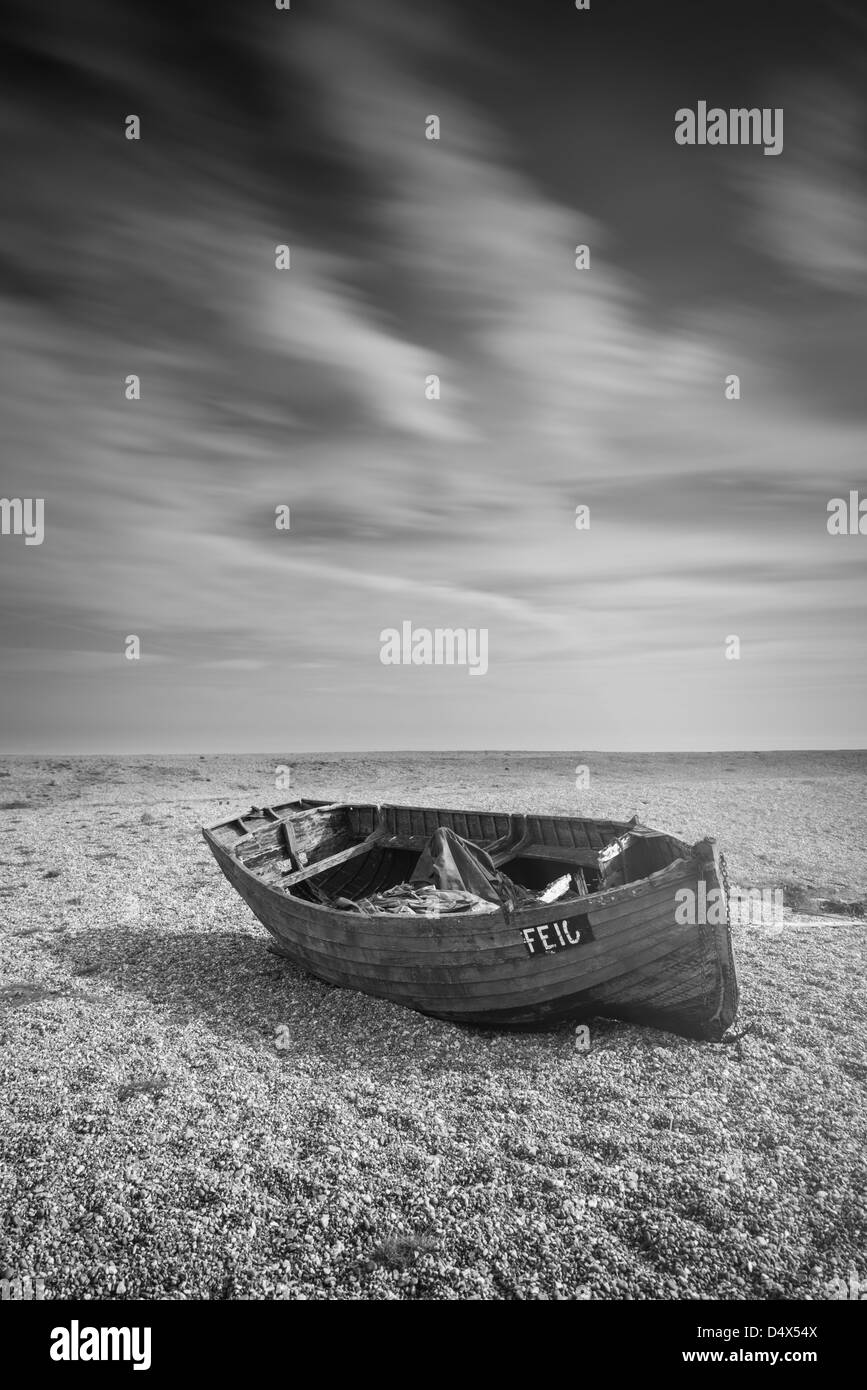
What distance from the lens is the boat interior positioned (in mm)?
13062

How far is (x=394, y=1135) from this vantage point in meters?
7.48

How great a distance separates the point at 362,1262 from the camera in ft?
19.0

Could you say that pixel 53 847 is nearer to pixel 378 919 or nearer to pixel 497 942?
pixel 378 919

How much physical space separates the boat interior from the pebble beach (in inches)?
63.9

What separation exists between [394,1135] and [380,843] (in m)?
7.84

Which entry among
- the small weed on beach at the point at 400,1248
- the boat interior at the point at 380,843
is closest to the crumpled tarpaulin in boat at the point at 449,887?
the boat interior at the point at 380,843

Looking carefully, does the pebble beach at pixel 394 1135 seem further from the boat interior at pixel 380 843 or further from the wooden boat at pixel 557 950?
the boat interior at pixel 380 843

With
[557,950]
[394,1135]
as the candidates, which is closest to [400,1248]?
[394,1135]

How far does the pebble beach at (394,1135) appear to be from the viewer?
5770mm

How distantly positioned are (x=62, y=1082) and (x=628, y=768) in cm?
4196

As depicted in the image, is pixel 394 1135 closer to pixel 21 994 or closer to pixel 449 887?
pixel 449 887

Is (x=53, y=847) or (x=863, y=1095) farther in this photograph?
(x=53, y=847)

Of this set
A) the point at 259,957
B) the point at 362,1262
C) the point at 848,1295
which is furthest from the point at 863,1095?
the point at 259,957
